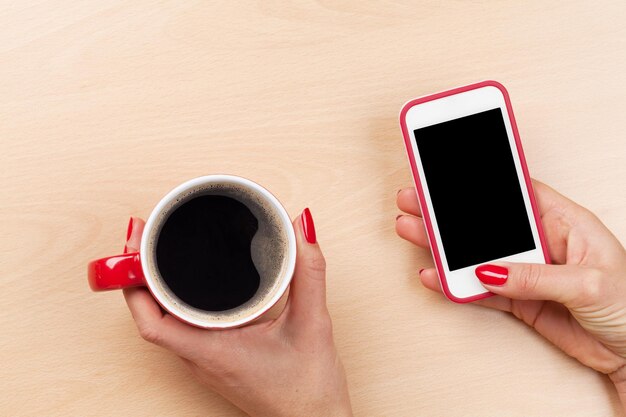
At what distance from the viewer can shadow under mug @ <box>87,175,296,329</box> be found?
0.53 metres

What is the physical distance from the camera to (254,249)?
589mm

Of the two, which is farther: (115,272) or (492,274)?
(492,274)

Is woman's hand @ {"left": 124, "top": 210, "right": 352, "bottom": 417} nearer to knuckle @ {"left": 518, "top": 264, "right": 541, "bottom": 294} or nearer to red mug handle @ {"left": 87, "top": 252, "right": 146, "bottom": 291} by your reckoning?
red mug handle @ {"left": 87, "top": 252, "right": 146, "bottom": 291}

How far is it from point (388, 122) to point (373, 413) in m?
0.34

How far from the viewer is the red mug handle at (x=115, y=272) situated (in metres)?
0.52

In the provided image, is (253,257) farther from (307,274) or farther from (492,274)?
(492,274)

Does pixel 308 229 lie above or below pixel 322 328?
above

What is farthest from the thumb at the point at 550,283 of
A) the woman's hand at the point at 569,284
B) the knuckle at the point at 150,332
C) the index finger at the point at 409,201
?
the knuckle at the point at 150,332

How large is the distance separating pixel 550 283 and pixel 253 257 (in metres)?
0.31

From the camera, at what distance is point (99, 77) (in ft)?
2.21

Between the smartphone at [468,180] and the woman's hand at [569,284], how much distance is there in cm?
2

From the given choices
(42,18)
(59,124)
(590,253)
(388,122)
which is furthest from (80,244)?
(590,253)

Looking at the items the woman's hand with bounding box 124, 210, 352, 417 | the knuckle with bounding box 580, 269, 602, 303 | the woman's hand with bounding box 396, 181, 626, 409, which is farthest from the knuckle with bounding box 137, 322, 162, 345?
the knuckle with bounding box 580, 269, 602, 303

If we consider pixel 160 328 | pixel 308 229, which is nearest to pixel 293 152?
pixel 308 229
